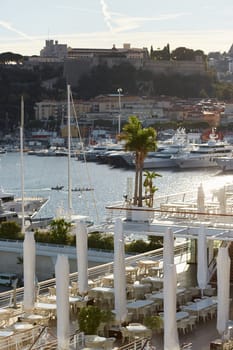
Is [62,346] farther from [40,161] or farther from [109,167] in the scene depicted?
[40,161]

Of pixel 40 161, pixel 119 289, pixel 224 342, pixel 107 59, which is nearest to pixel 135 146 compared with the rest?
pixel 119 289

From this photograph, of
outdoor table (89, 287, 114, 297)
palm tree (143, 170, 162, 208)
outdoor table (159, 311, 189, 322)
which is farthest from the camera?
palm tree (143, 170, 162, 208)

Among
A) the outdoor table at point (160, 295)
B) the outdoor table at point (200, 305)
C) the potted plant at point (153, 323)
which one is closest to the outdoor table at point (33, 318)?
the potted plant at point (153, 323)

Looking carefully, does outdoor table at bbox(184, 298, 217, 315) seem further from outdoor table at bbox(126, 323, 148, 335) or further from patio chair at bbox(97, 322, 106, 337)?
patio chair at bbox(97, 322, 106, 337)

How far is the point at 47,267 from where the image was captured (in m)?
21.2

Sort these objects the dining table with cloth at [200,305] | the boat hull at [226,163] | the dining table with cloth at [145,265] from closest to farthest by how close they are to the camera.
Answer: the dining table with cloth at [200,305] → the dining table with cloth at [145,265] → the boat hull at [226,163]

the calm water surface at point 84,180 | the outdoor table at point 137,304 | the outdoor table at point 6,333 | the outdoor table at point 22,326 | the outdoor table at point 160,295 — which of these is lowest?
the calm water surface at point 84,180

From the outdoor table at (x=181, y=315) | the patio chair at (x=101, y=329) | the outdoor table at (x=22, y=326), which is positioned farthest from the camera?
the outdoor table at (x=181, y=315)

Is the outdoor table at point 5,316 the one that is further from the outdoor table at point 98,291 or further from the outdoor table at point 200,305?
the outdoor table at point 200,305

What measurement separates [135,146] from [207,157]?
56.4m

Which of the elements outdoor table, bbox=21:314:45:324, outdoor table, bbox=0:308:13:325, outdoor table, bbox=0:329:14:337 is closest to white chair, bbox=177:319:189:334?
outdoor table, bbox=21:314:45:324

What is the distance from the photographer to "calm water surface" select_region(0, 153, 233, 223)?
4705 cm

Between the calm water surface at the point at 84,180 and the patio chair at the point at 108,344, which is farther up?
the patio chair at the point at 108,344

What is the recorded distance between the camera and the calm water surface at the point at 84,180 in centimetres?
4705
